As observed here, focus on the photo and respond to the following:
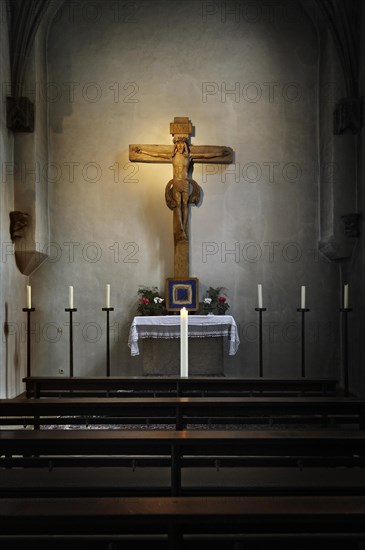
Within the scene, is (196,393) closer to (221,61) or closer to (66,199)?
(66,199)

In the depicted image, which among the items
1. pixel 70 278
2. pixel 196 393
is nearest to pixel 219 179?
pixel 70 278

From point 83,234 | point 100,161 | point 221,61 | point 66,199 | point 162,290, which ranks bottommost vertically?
point 162,290

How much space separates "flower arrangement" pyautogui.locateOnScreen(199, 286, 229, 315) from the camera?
726 centimetres

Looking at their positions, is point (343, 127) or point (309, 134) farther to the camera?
point (309, 134)

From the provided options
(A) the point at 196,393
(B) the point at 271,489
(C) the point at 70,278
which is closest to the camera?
(B) the point at 271,489

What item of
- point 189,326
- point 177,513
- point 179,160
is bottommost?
point 177,513

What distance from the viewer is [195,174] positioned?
7656mm

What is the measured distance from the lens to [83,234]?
7.51 m

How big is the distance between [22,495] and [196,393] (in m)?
2.49

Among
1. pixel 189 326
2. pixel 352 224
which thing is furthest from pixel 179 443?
pixel 352 224

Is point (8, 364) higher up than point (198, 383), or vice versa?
point (198, 383)

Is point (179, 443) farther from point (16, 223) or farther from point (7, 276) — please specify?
point (16, 223)

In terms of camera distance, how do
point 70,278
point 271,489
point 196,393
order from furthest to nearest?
point 70,278 → point 196,393 → point 271,489

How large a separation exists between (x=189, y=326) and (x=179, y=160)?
236 centimetres
